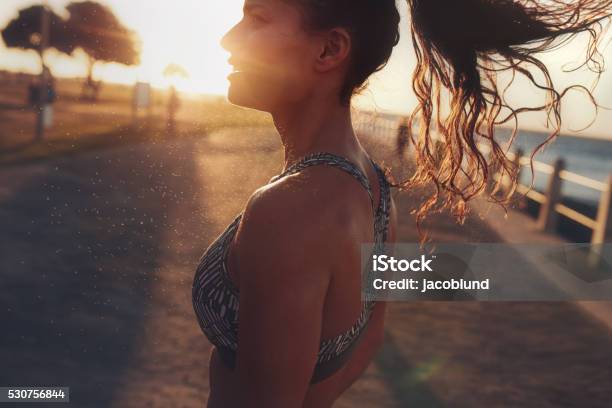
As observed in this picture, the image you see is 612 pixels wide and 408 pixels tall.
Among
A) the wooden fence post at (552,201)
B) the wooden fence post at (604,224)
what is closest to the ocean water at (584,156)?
the wooden fence post at (552,201)

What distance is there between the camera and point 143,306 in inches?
213

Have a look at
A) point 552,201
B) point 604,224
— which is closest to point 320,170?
point 604,224

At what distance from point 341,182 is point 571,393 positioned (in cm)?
353

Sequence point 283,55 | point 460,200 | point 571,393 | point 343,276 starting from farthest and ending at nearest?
point 571,393, point 460,200, point 283,55, point 343,276

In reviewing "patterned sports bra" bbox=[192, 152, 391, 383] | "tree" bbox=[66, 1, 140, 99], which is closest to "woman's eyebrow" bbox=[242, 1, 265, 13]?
"patterned sports bra" bbox=[192, 152, 391, 383]

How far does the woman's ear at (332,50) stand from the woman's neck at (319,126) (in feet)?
0.27

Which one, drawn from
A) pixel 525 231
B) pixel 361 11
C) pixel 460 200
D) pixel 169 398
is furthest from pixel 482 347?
pixel 525 231

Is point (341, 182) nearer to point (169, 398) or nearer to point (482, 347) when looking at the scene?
point (169, 398)

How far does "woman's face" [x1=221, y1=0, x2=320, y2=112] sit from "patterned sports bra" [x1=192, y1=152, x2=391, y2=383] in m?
0.13

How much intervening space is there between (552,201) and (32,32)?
5392cm

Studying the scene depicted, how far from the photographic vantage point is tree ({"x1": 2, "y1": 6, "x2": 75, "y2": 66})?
51219 millimetres

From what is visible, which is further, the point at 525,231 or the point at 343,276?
the point at 525,231

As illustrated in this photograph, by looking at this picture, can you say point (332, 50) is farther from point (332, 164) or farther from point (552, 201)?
point (552, 201)

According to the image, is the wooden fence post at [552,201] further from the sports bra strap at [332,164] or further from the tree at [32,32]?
the tree at [32,32]
